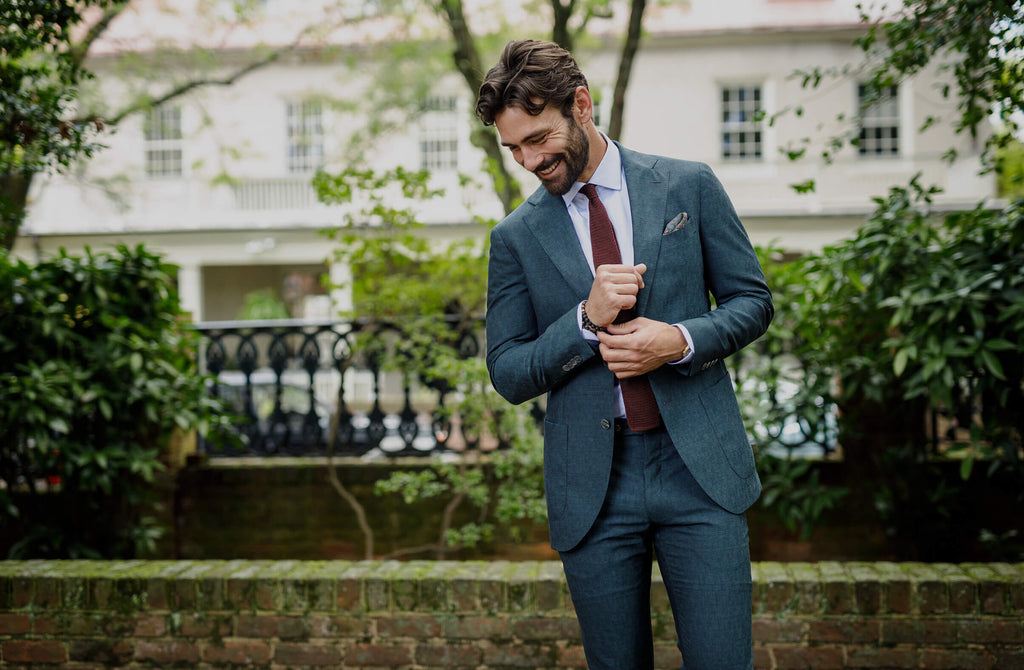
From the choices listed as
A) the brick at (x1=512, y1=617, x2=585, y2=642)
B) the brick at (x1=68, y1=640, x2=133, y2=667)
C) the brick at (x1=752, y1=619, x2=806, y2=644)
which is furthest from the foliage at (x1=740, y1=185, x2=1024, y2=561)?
the brick at (x1=68, y1=640, x2=133, y2=667)

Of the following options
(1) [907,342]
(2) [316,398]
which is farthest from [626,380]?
(2) [316,398]

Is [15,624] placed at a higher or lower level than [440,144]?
lower

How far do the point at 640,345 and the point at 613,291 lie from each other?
0.14 metres

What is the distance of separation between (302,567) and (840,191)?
16.8 m

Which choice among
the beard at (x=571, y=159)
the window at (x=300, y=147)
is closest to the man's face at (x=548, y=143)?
the beard at (x=571, y=159)

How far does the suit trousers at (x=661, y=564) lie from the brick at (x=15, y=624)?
8.71 ft

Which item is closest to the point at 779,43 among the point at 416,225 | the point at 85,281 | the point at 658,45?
the point at 658,45

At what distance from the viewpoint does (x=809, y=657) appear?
3.20m

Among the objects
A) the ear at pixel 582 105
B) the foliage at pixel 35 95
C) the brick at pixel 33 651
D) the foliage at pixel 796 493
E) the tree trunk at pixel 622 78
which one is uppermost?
the tree trunk at pixel 622 78

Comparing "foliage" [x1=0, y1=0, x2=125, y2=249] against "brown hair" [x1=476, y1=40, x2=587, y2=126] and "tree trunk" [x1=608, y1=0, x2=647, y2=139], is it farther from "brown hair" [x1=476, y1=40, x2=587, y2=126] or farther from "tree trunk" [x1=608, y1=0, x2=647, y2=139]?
"tree trunk" [x1=608, y1=0, x2=647, y2=139]

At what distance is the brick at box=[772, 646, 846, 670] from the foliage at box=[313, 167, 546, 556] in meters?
1.51

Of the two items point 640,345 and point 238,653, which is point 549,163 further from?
point 238,653

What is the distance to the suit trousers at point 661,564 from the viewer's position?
6.39 feet

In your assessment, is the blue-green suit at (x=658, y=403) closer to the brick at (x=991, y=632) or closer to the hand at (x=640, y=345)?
the hand at (x=640, y=345)
